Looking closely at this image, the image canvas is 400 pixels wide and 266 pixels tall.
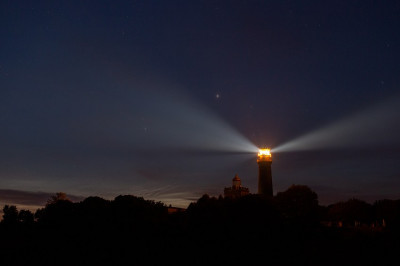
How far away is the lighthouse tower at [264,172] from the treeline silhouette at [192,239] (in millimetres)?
22114

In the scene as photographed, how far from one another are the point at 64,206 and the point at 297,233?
162 ft

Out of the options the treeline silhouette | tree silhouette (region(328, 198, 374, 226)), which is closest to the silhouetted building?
tree silhouette (region(328, 198, 374, 226))

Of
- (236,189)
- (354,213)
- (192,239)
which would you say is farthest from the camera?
(236,189)

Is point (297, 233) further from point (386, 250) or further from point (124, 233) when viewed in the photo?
point (124, 233)

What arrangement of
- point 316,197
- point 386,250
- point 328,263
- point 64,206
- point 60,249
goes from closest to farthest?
point 328,263, point 386,250, point 60,249, point 64,206, point 316,197

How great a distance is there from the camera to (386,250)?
42625 millimetres

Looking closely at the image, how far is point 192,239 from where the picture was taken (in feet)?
161

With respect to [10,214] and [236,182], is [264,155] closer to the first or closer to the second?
[236,182]

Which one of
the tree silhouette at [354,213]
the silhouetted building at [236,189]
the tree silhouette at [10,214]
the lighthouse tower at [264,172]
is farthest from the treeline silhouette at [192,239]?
the tree silhouette at [10,214]

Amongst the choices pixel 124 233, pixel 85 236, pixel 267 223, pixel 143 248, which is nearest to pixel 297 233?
pixel 267 223

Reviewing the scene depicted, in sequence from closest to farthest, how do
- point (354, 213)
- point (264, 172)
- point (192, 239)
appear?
point (192, 239)
point (354, 213)
point (264, 172)

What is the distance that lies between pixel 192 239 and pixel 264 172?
2204 inches

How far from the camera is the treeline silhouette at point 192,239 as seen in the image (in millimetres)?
41375

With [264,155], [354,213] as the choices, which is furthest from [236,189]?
[354,213]
